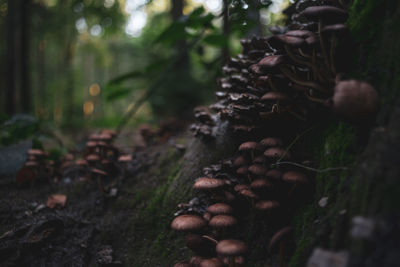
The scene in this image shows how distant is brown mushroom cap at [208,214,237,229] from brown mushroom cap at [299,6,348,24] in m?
1.75

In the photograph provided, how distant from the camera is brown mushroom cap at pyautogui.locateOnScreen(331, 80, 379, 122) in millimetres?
1654

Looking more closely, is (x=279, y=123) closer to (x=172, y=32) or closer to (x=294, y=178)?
(x=294, y=178)

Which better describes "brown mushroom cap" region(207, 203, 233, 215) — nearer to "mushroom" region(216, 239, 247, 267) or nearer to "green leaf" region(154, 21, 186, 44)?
"mushroom" region(216, 239, 247, 267)

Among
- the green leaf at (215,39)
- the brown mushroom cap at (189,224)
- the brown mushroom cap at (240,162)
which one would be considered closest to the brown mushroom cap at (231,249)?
the brown mushroom cap at (189,224)

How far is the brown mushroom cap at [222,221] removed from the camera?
2.20 m

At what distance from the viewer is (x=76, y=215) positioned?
392 cm

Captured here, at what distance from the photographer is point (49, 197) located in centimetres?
418

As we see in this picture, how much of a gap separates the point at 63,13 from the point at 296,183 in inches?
677

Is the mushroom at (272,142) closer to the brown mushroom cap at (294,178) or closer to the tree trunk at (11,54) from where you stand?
the brown mushroom cap at (294,178)

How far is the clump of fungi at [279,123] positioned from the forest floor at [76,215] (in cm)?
128

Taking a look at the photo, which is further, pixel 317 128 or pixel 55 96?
pixel 55 96

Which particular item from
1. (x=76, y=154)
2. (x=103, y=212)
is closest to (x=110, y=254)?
(x=103, y=212)

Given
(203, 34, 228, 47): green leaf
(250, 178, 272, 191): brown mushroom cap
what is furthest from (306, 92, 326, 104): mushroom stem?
(203, 34, 228, 47): green leaf

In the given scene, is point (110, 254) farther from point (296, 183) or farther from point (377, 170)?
point (377, 170)
